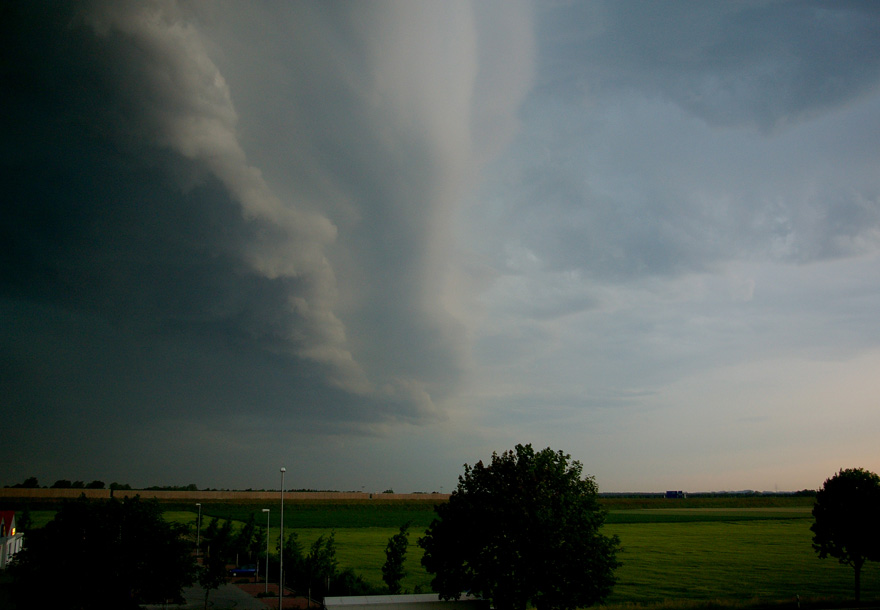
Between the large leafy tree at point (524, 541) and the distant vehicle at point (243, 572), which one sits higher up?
the large leafy tree at point (524, 541)

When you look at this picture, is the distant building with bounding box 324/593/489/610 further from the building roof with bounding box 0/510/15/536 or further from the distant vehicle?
the building roof with bounding box 0/510/15/536

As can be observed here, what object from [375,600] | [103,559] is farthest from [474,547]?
[103,559]

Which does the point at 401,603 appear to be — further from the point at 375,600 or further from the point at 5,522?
the point at 5,522

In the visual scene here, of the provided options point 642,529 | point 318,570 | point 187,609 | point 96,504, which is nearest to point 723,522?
point 642,529

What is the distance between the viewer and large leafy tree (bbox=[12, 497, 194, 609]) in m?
29.0

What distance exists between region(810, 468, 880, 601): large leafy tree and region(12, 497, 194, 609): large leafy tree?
1763 inches

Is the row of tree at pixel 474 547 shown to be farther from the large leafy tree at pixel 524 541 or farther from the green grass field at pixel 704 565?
the green grass field at pixel 704 565

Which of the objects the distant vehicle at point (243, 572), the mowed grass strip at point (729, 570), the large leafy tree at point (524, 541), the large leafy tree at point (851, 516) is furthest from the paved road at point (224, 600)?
the large leafy tree at point (851, 516)

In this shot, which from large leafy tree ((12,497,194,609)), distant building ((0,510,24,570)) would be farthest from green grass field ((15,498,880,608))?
distant building ((0,510,24,570))

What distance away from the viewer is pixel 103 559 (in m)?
29.9

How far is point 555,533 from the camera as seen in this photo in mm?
30750

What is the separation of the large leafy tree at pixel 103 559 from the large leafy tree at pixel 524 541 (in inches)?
554

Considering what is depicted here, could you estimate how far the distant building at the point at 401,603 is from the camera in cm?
3200

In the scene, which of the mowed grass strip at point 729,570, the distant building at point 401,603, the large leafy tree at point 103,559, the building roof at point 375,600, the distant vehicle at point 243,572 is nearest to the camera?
the large leafy tree at point 103,559
